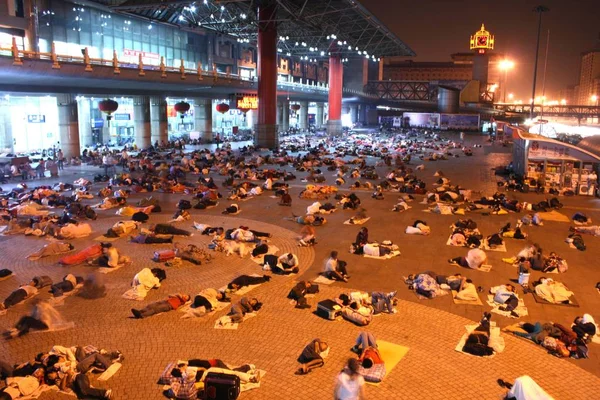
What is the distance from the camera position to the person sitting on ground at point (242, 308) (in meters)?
10.7

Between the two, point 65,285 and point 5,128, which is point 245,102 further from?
point 65,285

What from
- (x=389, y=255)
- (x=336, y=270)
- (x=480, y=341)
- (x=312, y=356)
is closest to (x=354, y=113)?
(x=389, y=255)

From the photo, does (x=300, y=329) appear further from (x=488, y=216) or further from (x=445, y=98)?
(x=445, y=98)

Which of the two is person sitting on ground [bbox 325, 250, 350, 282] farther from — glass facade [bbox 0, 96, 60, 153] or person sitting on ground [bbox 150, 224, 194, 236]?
glass facade [bbox 0, 96, 60, 153]

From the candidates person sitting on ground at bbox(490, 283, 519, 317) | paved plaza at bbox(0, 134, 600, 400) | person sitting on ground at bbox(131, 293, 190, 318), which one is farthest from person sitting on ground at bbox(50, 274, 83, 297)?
person sitting on ground at bbox(490, 283, 519, 317)

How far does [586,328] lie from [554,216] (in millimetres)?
12188

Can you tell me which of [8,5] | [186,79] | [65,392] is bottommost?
[65,392]

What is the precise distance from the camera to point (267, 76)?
5003 centimetres

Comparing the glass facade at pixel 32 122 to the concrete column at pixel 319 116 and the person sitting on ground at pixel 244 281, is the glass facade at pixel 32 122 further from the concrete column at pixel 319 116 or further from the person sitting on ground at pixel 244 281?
the concrete column at pixel 319 116

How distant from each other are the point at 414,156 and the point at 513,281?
116 ft

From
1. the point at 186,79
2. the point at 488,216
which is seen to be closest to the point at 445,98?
the point at 186,79

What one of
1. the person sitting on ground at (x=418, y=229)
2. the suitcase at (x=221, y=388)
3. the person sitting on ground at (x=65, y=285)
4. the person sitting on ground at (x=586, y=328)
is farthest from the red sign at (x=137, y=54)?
the person sitting on ground at (x=586, y=328)

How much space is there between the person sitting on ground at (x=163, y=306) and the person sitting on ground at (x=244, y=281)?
1.16m

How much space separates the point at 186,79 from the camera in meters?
47.1
